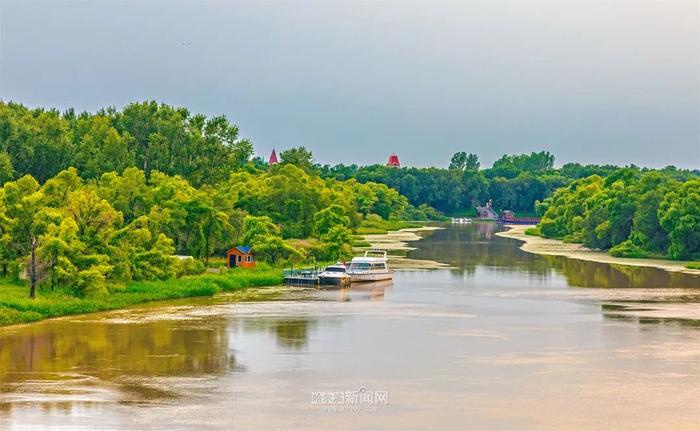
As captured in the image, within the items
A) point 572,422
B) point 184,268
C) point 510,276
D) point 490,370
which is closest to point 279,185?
point 510,276

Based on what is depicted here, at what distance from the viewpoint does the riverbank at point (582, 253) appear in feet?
248

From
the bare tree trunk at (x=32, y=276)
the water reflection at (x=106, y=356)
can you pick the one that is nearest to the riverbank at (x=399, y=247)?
the bare tree trunk at (x=32, y=276)

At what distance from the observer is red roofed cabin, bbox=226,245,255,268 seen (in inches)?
2387

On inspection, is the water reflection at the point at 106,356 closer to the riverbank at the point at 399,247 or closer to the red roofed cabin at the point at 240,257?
the red roofed cabin at the point at 240,257

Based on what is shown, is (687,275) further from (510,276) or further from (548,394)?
(548,394)

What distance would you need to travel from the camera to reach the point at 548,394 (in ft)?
95.6

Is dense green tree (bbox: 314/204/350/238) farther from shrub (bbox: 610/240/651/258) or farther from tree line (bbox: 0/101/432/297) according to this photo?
shrub (bbox: 610/240/651/258)

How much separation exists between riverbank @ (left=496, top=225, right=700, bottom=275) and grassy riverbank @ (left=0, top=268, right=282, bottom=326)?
3227 cm

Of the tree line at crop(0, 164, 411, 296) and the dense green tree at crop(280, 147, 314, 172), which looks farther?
the dense green tree at crop(280, 147, 314, 172)

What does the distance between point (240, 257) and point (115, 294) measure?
15378 mm

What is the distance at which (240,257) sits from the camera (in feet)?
200

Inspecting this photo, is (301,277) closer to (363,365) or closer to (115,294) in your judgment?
(115,294)

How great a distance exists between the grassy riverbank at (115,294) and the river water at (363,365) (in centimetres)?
102

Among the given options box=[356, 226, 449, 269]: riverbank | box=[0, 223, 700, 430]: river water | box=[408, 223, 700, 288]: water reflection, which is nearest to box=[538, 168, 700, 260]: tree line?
box=[408, 223, 700, 288]: water reflection
